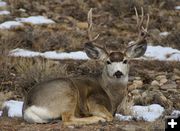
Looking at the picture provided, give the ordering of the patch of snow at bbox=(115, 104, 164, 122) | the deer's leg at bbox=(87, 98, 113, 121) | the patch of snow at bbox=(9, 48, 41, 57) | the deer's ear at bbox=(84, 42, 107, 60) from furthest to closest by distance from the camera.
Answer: the patch of snow at bbox=(9, 48, 41, 57)
the deer's ear at bbox=(84, 42, 107, 60)
the patch of snow at bbox=(115, 104, 164, 122)
the deer's leg at bbox=(87, 98, 113, 121)

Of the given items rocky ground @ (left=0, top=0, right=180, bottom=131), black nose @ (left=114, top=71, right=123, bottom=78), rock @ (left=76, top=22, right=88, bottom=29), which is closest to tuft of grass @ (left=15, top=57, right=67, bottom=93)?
rocky ground @ (left=0, top=0, right=180, bottom=131)

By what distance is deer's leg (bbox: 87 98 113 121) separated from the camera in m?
9.03

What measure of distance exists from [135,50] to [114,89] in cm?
81

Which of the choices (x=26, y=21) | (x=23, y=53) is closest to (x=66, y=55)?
(x=23, y=53)

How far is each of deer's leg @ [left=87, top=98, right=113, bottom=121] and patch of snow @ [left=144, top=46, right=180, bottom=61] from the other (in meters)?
6.10

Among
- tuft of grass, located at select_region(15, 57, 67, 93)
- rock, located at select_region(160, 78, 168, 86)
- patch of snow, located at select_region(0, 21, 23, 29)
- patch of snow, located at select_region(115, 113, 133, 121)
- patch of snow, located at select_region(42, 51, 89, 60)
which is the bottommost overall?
patch of snow, located at select_region(115, 113, 133, 121)

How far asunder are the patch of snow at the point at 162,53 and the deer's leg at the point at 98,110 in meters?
6.10

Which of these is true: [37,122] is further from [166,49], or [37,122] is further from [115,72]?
[166,49]

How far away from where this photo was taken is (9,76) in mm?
12953

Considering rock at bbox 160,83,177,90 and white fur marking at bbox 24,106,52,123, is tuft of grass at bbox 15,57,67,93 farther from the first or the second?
white fur marking at bbox 24,106,52,123

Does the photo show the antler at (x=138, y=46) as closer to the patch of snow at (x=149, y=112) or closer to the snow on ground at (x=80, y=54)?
the patch of snow at (x=149, y=112)

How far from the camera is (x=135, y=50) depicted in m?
10.1

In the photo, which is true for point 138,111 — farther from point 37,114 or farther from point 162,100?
point 37,114

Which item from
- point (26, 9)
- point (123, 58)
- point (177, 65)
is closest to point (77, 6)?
point (26, 9)
